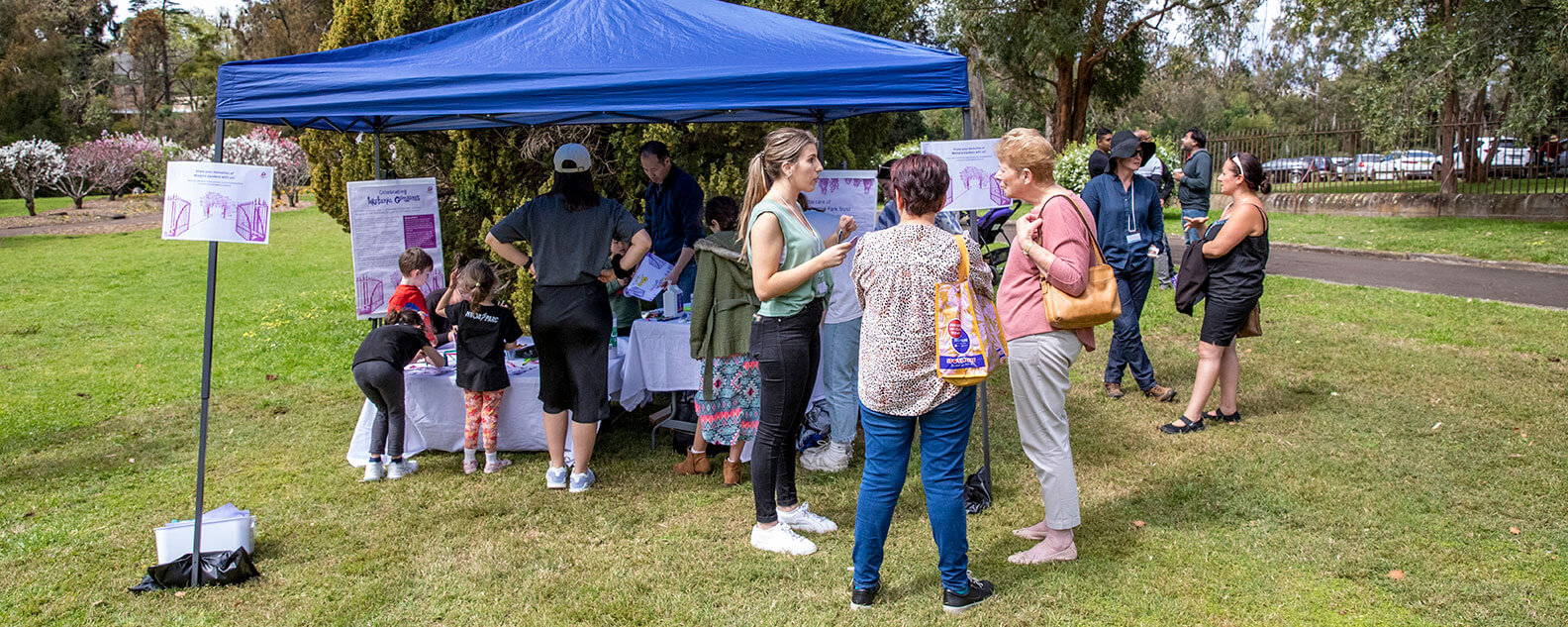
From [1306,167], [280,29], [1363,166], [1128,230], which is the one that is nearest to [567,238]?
[1128,230]

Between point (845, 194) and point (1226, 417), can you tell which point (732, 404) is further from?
point (1226, 417)

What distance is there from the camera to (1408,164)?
17719 mm

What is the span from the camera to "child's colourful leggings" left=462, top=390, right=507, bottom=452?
16.3 feet

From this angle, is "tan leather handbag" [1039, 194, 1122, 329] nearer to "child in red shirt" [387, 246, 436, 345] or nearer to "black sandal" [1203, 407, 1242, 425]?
"black sandal" [1203, 407, 1242, 425]

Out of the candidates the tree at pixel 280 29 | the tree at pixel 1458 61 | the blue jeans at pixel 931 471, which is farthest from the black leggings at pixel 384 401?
the tree at pixel 280 29

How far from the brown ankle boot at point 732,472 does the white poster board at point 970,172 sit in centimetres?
164

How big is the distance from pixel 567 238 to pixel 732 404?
44.2 inches

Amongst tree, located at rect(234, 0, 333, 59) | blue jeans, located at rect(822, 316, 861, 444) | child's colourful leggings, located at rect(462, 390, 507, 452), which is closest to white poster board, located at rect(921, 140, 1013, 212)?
blue jeans, located at rect(822, 316, 861, 444)

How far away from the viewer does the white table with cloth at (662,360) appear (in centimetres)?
518

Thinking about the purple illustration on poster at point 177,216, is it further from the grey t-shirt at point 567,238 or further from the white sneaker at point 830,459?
the white sneaker at point 830,459

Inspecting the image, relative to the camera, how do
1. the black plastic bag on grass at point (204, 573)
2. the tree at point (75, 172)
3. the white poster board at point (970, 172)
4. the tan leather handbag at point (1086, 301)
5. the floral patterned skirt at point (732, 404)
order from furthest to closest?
the tree at point (75, 172) < the floral patterned skirt at point (732, 404) < the white poster board at point (970, 172) < the black plastic bag on grass at point (204, 573) < the tan leather handbag at point (1086, 301)

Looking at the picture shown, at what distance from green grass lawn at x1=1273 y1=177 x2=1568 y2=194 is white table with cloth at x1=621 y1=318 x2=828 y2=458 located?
14937 millimetres

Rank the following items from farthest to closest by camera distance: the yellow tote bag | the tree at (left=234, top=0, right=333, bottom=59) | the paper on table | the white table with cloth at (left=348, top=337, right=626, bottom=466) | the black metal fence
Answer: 1. the tree at (left=234, top=0, right=333, bottom=59)
2. the black metal fence
3. the paper on table
4. the white table with cloth at (left=348, top=337, right=626, bottom=466)
5. the yellow tote bag

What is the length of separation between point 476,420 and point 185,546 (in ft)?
4.95
